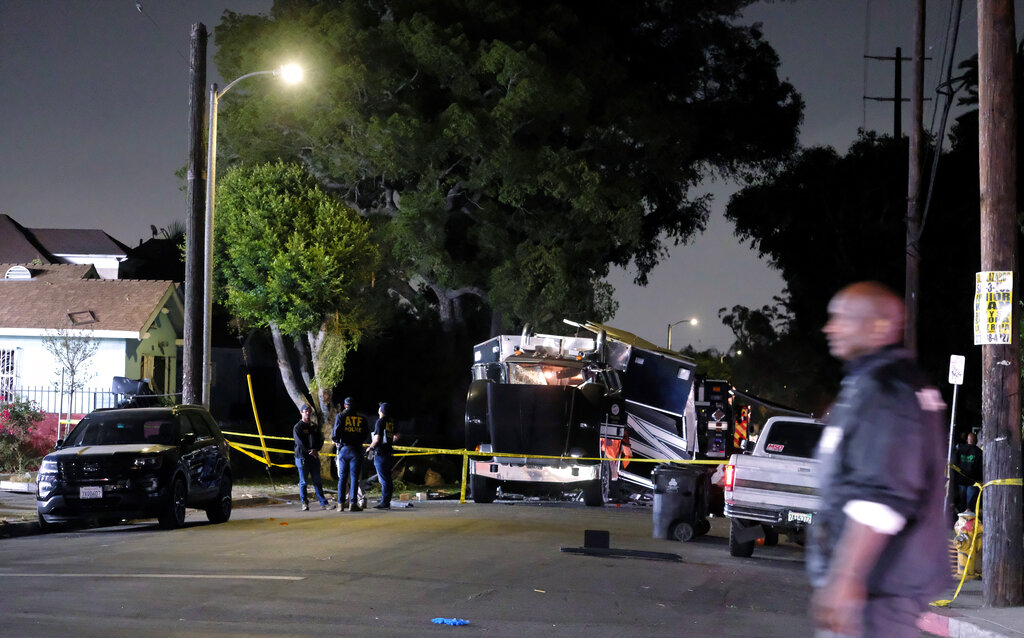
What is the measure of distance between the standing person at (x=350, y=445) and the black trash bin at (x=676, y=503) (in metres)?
6.18

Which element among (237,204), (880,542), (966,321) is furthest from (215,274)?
(880,542)

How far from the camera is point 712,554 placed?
15297 mm

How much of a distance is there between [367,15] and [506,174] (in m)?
5.99

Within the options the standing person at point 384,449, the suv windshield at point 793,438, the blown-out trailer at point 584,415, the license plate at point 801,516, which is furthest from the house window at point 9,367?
the license plate at point 801,516

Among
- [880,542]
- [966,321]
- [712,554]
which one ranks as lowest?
[712,554]

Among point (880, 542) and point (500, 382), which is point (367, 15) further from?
point (880, 542)

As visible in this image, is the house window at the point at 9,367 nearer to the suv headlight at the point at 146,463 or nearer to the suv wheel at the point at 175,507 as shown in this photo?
the suv wheel at the point at 175,507

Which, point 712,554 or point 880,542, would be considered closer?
point 880,542

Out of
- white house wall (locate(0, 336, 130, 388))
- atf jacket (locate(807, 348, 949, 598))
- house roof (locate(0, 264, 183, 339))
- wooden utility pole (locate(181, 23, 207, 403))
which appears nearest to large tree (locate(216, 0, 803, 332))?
house roof (locate(0, 264, 183, 339))

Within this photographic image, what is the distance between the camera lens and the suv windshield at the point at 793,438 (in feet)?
50.0

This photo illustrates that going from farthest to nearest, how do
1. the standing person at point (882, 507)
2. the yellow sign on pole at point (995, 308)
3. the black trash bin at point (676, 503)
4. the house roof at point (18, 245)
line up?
the house roof at point (18, 245) → the black trash bin at point (676, 503) → the yellow sign on pole at point (995, 308) → the standing person at point (882, 507)

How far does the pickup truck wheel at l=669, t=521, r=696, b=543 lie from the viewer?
54.7 feet

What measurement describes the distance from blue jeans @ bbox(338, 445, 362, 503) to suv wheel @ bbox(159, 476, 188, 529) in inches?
170

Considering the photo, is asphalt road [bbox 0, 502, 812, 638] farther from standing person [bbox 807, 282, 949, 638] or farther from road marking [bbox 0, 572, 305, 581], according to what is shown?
standing person [bbox 807, 282, 949, 638]
